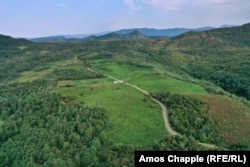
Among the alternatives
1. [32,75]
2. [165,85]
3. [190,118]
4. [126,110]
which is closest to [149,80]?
[165,85]

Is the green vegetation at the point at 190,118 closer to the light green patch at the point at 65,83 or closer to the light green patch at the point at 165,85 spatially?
the light green patch at the point at 165,85

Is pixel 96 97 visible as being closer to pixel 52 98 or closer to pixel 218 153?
pixel 52 98

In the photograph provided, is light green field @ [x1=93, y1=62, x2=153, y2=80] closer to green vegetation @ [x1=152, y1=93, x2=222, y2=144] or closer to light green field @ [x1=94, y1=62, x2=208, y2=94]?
light green field @ [x1=94, y1=62, x2=208, y2=94]

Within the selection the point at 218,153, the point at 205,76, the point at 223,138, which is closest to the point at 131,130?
the point at 223,138

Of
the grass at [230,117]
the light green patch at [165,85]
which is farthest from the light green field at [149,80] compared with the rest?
the grass at [230,117]

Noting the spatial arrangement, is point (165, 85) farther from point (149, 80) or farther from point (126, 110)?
point (126, 110)
